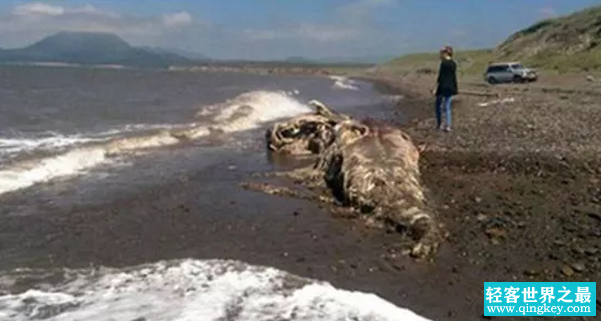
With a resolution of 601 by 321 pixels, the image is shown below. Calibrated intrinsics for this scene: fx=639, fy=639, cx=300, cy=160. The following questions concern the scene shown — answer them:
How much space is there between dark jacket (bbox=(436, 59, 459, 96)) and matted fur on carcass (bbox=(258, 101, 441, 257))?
4292 millimetres

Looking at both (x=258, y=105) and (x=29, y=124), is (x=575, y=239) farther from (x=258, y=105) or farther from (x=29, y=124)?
(x=258, y=105)

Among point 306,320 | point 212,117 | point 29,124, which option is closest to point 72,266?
point 306,320

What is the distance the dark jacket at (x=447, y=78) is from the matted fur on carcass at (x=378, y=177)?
4292mm

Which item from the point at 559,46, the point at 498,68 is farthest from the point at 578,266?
the point at 559,46

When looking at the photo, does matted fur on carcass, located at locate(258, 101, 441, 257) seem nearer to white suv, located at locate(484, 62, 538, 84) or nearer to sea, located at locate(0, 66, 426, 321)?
sea, located at locate(0, 66, 426, 321)

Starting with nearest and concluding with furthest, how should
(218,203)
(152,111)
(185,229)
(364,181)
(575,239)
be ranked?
(575,239), (185,229), (364,181), (218,203), (152,111)

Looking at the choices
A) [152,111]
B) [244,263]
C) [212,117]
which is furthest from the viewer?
[152,111]

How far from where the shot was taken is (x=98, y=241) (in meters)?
8.70

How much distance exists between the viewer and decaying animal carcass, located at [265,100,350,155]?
54.4ft

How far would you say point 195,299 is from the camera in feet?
21.0

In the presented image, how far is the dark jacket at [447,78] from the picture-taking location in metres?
17.9

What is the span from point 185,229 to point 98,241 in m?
1.23

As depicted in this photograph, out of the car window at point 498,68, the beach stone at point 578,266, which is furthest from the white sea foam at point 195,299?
the car window at point 498,68

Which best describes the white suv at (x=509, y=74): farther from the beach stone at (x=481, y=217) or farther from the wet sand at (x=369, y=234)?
the beach stone at (x=481, y=217)
